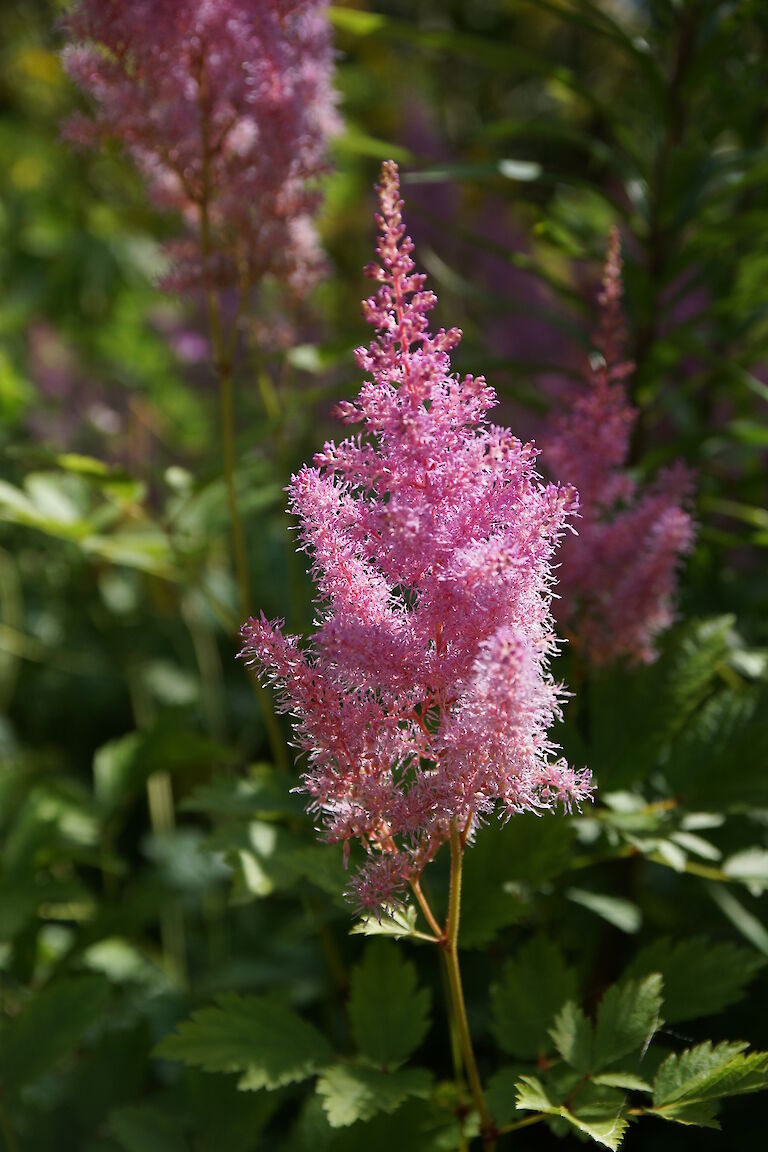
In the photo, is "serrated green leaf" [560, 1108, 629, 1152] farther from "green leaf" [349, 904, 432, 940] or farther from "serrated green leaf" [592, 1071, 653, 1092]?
"green leaf" [349, 904, 432, 940]

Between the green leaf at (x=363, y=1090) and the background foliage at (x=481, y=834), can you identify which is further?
the background foliage at (x=481, y=834)

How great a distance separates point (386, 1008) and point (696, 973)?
254mm

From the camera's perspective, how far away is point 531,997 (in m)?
0.85

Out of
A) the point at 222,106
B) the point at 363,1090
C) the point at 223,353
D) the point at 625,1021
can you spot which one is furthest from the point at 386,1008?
the point at 222,106

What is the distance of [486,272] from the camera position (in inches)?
88.3

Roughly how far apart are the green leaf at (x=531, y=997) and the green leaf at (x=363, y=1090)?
9cm

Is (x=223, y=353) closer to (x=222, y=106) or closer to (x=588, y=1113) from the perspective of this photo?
(x=222, y=106)

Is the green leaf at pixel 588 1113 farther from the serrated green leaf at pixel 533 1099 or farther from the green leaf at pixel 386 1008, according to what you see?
the green leaf at pixel 386 1008

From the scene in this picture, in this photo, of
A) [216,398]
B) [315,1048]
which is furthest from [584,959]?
[216,398]

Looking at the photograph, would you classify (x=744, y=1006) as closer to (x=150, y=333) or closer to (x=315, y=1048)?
(x=315, y=1048)

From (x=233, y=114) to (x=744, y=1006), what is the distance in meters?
1.10

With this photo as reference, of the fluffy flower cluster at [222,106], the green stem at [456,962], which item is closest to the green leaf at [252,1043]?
the green stem at [456,962]

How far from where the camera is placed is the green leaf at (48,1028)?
3.16ft

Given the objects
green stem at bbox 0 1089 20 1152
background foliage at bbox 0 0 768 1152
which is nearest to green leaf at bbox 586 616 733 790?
background foliage at bbox 0 0 768 1152
